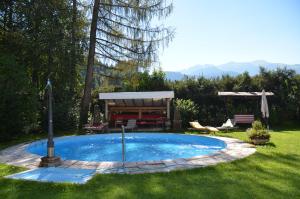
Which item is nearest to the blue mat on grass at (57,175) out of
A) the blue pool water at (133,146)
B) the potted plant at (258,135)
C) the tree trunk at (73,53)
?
the blue pool water at (133,146)

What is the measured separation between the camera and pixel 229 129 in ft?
55.8

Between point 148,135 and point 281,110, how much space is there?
892 centimetres

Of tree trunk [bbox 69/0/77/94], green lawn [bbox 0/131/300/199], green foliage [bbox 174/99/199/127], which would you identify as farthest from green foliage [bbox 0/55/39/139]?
green foliage [bbox 174/99/199/127]

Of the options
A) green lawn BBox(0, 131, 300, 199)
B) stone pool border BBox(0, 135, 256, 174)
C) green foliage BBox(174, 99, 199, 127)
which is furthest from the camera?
green foliage BBox(174, 99, 199, 127)

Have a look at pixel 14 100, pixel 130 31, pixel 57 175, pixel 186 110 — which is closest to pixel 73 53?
pixel 130 31

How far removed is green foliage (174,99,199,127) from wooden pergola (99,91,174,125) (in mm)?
622

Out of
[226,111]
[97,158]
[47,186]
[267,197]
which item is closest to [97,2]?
[226,111]

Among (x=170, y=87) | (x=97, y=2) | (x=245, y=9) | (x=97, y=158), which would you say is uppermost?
(x=97, y=2)

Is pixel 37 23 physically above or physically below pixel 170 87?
above

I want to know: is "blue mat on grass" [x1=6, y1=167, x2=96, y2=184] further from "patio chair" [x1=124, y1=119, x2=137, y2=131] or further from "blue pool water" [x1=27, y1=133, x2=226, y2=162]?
"patio chair" [x1=124, y1=119, x2=137, y2=131]

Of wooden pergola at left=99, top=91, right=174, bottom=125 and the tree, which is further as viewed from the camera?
the tree

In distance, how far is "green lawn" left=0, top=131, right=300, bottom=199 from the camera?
5816mm

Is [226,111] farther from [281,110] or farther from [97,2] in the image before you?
[97,2]

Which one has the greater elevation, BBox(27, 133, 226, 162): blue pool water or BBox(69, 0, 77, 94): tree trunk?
BBox(69, 0, 77, 94): tree trunk
